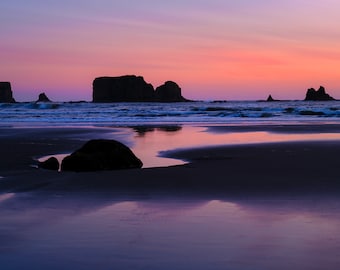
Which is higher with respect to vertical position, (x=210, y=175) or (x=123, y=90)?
(x=123, y=90)

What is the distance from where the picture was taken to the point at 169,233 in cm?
513

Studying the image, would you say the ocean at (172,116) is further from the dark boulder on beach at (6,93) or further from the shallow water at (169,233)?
the dark boulder on beach at (6,93)

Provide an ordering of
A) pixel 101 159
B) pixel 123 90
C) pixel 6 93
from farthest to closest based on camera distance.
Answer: pixel 123 90, pixel 6 93, pixel 101 159

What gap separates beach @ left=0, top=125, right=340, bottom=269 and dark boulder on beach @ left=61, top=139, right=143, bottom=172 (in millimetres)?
506

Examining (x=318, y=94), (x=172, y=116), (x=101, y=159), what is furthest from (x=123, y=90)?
(x=101, y=159)

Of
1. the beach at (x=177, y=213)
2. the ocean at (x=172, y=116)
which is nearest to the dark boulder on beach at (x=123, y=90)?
the ocean at (x=172, y=116)

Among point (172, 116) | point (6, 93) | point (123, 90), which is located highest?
point (123, 90)

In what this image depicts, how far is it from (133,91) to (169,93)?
11.1m

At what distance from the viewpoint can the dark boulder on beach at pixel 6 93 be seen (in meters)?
158

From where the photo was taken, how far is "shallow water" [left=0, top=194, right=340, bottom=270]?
4242 mm

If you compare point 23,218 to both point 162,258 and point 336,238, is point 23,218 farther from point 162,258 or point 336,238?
point 336,238

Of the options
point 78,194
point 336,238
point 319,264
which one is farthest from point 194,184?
point 319,264

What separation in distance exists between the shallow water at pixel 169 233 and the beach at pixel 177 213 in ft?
0.03

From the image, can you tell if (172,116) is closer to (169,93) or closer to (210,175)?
(210,175)
